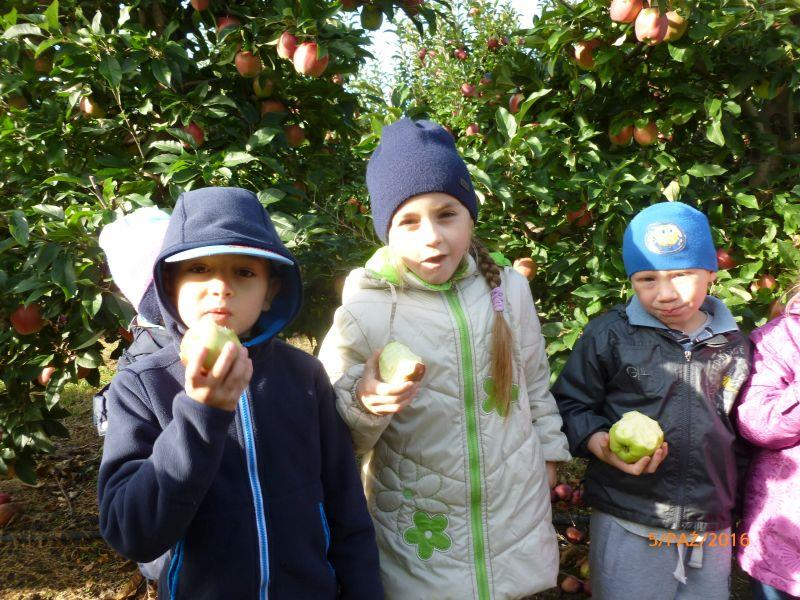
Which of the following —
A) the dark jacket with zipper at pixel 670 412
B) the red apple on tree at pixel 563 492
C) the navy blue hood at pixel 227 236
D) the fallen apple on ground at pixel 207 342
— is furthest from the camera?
the red apple on tree at pixel 563 492

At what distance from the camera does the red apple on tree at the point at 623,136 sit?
2.31 m

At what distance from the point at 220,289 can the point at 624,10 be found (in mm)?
1658

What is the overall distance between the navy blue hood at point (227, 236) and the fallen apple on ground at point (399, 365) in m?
0.19

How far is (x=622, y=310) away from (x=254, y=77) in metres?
1.46

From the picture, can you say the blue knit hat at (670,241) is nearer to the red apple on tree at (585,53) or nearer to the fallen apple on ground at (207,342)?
the red apple on tree at (585,53)

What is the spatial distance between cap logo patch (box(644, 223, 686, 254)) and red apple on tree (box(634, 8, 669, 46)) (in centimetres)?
77

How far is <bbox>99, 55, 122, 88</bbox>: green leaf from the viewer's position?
1.91 meters

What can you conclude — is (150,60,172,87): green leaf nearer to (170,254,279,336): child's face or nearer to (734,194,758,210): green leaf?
(170,254,279,336): child's face

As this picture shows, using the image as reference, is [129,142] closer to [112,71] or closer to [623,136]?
[112,71]

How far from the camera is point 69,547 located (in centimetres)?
284

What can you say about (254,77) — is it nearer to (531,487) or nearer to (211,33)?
(211,33)

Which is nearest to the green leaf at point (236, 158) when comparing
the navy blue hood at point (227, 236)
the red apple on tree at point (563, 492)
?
the navy blue hood at point (227, 236)

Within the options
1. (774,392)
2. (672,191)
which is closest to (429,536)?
(774,392)

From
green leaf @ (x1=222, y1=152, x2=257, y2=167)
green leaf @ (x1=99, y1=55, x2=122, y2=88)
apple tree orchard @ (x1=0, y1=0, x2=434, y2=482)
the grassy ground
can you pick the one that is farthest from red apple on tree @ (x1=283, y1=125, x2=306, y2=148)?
the grassy ground
